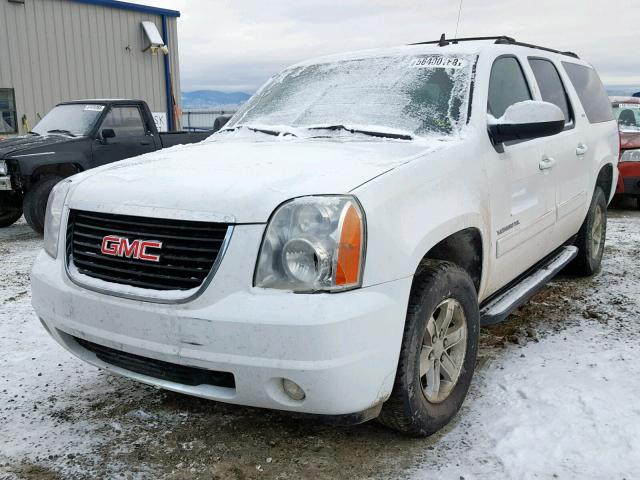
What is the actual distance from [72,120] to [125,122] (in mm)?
712

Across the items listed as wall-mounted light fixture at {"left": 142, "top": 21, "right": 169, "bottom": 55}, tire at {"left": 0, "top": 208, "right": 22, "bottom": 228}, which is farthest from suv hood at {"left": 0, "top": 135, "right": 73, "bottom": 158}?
wall-mounted light fixture at {"left": 142, "top": 21, "right": 169, "bottom": 55}

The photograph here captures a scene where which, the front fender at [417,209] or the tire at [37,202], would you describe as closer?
the front fender at [417,209]

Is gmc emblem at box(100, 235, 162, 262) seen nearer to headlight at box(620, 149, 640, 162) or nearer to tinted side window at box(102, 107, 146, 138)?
tinted side window at box(102, 107, 146, 138)

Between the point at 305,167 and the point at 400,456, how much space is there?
48.4 inches

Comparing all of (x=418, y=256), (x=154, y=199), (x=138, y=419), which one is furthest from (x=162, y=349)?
(x=418, y=256)

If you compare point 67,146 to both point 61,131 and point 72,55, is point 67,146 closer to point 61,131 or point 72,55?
point 61,131

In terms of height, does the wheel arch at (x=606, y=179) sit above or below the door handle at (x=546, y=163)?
below

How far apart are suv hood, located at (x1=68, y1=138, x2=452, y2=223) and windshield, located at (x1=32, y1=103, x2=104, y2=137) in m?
6.04

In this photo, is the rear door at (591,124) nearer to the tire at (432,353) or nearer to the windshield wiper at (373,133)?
the windshield wiper at (373,133)

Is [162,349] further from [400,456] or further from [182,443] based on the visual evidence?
[400,456]

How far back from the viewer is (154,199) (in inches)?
91.4

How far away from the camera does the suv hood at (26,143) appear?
25.0ft

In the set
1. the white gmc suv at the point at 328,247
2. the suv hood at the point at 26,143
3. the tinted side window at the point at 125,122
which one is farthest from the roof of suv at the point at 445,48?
the tinted side window at the point at 125,122

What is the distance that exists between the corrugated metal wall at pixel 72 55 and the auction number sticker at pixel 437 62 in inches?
539
